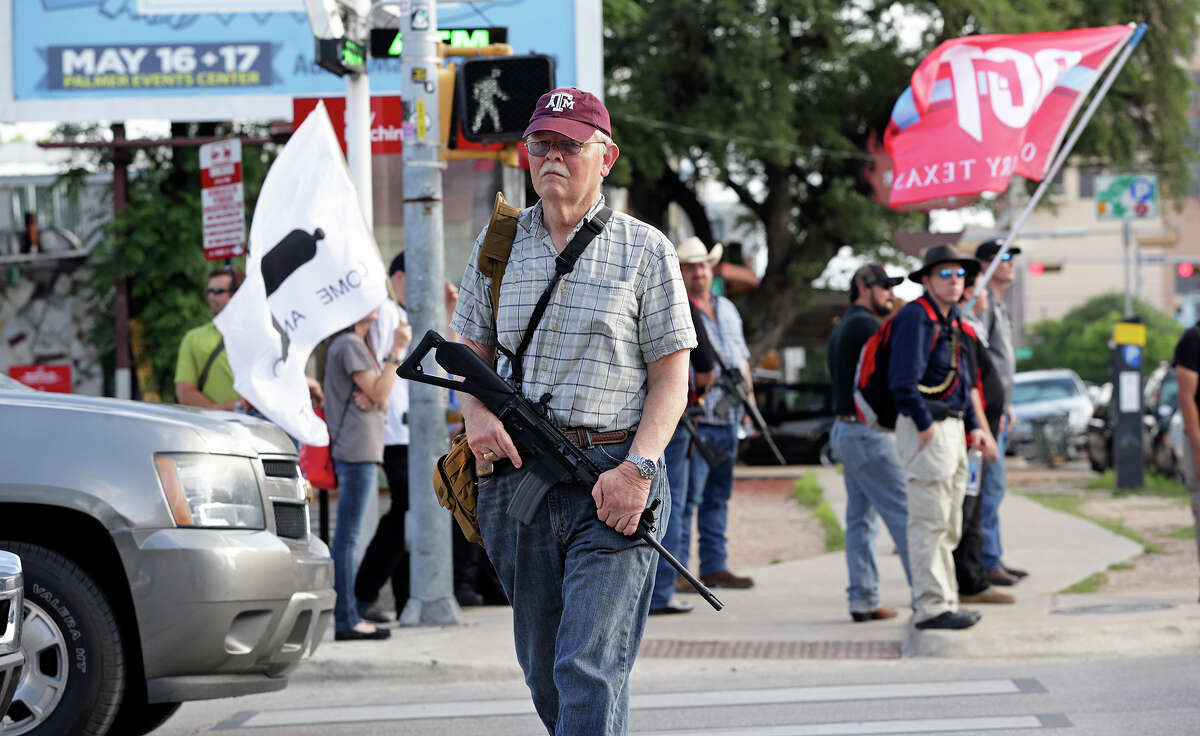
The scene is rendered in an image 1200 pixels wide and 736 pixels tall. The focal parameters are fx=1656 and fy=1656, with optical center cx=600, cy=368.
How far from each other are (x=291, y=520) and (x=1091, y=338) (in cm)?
8258

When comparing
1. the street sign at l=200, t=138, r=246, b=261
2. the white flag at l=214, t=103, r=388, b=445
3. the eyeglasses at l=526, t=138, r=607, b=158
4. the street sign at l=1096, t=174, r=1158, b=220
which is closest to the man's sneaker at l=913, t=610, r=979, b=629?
the white flag at l=214, t=103, r=388, b=445

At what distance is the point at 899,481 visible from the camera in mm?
8898

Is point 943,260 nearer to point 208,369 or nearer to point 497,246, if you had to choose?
point 208,369

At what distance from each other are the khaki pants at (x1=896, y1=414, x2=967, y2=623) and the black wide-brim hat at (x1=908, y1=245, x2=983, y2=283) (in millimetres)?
757

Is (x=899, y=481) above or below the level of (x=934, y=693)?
above

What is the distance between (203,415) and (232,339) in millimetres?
2227

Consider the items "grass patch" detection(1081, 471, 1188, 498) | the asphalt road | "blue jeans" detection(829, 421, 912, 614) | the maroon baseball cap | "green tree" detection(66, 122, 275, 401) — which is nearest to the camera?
the maroon baseball cap

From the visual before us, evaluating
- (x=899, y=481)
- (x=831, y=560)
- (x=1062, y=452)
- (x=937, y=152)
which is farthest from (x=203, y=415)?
(x=1062, y=452)

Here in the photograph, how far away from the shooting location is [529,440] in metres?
4.11

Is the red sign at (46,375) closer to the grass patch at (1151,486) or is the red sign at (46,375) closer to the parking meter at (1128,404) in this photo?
the parking meter at (1128,404)

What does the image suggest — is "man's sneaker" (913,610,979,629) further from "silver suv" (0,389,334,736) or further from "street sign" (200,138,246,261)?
"street sign" (200,138,246,261)

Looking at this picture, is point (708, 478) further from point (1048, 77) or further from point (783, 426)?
point (783, 426)

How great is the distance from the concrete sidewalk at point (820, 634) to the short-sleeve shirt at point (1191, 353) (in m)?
1.28

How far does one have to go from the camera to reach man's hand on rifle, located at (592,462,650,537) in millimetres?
4012
